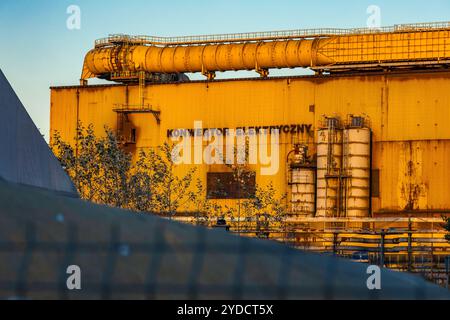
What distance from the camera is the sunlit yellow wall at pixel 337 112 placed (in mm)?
61312

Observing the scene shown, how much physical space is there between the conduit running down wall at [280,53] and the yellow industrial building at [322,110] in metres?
0.08

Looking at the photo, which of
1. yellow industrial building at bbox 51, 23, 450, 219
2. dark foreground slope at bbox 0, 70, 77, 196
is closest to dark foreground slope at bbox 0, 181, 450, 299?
dark foreground slope at bbox 0, 70, 77, 196

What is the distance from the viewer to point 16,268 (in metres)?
8.34

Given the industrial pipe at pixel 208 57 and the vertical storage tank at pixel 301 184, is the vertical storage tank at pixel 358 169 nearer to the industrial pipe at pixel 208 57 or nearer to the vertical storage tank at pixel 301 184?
the vertical storage tank at pixel 301 184

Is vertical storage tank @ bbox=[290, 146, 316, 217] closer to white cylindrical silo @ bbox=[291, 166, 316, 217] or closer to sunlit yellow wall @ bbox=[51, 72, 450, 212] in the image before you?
white cylindrical silo @ bbox=[291, 166, 316, 217]

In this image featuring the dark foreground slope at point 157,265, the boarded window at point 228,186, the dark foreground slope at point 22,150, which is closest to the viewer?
the dark foreground slope at point 157,265

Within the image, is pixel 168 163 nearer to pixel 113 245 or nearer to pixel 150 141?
pixel 150 141

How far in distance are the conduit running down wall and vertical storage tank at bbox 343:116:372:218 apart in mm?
5212

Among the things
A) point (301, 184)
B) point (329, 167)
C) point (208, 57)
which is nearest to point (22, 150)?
point (329, 167)

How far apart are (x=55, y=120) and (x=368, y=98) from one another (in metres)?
21.7

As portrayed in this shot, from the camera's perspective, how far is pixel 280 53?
68625mm

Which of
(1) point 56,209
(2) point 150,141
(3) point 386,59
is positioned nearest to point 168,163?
(2) point 150,141

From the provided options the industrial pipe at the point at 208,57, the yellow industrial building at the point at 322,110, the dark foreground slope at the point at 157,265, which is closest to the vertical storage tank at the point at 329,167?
the yellow industrial building at the point at 322,110
